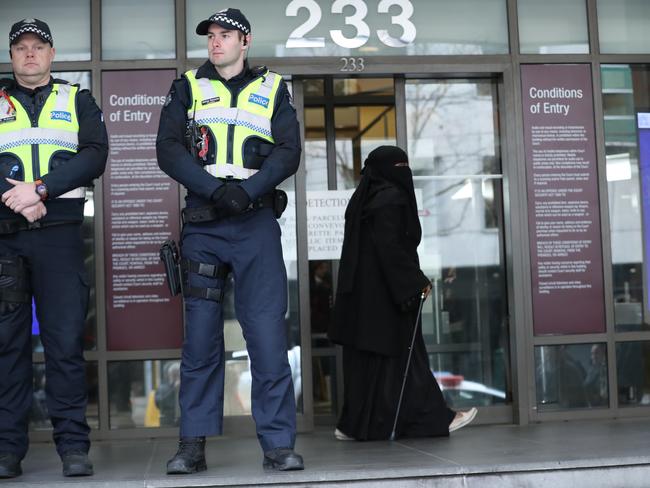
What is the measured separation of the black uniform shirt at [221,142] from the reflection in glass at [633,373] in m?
3.21

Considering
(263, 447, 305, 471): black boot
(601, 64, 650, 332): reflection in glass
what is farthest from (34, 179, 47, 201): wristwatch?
(601, 64, 650, 332): reflection in glass

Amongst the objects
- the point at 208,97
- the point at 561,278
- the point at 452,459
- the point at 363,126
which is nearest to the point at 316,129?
the point at 363,126

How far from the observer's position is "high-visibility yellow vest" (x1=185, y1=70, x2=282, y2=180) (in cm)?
505

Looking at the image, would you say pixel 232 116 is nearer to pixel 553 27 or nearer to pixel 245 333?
pixel 245 333

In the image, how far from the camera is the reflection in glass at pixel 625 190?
722 centimetres

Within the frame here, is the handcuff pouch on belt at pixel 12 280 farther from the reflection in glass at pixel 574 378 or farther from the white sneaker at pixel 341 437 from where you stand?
the reflection in glass at pixel 574 378

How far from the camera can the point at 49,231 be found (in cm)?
507

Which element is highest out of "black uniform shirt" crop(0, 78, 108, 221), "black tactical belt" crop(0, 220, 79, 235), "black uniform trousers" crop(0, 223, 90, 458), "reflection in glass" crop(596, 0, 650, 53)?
"reflection in glass" crop(596, 0, 650, 53)

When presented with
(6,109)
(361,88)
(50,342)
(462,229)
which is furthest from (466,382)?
(6,109)

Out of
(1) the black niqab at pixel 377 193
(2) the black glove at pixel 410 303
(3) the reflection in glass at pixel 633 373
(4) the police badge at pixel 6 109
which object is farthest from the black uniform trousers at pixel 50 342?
(3) the reflection in glass at pixel 633 373

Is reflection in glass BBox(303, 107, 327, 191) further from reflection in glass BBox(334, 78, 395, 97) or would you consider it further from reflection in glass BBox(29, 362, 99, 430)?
reflection in glass BBox(29, 362, 99, 430)

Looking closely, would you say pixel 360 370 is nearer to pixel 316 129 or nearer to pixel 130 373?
pixel 130 373

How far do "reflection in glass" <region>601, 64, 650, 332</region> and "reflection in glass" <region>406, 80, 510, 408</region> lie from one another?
761 mm

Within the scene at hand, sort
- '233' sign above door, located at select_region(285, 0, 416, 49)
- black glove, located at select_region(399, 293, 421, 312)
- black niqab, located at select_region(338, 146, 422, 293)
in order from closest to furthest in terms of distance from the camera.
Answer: black glove, located at select_region(399, 293, 421, 312), black niqab, located at select_region(338, 146, 422, 293), '233' sign above door, located at select_region(285, 0, 416, 49)
